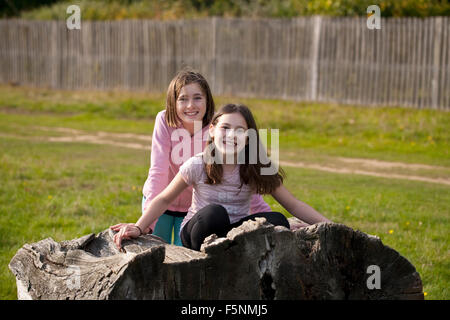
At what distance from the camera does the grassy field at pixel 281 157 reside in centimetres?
623

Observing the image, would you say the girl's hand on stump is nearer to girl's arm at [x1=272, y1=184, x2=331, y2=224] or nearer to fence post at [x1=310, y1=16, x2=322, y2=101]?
girl's arm at [x1=272, y1=184, x2=331, y2=224]

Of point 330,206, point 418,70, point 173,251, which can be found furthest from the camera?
point 418,70

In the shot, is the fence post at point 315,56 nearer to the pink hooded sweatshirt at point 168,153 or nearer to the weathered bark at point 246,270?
the pink hooded sweatshirt at point 168,153

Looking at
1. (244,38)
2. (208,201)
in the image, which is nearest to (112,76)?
(244,38)

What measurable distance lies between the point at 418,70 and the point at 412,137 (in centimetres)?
217

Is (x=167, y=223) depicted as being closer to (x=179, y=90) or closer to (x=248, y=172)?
(x=179, y=90)

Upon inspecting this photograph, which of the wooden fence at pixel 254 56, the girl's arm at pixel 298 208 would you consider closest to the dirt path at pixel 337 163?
the wooden fence at pixel 254 56

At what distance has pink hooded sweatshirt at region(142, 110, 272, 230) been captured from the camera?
4.40 meters

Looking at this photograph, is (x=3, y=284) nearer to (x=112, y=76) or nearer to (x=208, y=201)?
(x=208, y=201)

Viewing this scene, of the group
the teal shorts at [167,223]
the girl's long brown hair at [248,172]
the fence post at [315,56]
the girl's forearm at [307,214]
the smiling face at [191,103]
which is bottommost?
the teal shorts at [167,223]

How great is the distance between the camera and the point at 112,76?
17.7 metres

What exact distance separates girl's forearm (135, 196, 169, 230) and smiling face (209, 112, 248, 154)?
1.55 ft

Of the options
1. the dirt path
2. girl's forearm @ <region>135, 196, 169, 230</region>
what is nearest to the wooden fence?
the dirt path

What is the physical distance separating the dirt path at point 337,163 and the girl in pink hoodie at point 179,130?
5444 mm
